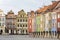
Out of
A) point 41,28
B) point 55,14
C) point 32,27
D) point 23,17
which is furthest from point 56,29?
point 23,17

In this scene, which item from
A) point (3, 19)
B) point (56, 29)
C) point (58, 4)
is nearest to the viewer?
point (56, 29)

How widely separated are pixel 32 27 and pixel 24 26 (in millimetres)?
15947

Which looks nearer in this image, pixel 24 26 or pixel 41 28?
pixel 41 28

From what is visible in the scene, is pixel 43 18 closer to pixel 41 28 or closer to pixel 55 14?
pixel 41 28

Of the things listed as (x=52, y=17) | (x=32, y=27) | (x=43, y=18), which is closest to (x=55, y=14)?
(x=52, y=17)

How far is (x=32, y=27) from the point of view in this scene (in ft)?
380

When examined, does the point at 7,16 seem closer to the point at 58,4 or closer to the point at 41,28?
the point at 41,28

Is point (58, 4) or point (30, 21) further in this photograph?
point (30, 21)

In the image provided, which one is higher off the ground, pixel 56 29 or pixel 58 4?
pixel 58 4

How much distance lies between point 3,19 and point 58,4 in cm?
5262

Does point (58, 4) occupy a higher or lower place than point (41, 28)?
higher

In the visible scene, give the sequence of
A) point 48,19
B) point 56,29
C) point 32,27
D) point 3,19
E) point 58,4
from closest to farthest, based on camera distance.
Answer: point 56,29
point 58,4
point 48,19
point 32,27
point 3,19

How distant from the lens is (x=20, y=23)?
431 feet

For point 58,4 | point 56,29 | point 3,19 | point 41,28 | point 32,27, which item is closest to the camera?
point 56,29
